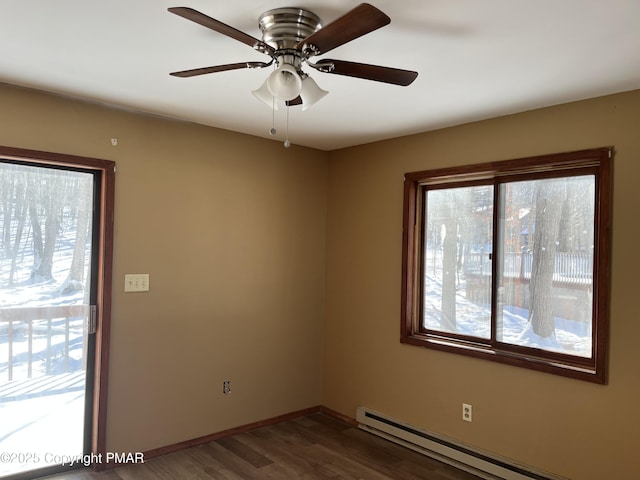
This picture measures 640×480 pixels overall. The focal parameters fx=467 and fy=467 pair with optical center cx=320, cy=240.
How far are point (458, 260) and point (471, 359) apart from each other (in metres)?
0.72

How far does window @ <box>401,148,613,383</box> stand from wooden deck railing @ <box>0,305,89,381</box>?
234 centimetres

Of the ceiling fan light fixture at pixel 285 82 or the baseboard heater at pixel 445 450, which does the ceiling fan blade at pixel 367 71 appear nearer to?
the ceiling fan light fixture at pixel 285 82

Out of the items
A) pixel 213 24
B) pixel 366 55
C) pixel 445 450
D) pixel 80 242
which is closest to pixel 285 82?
pixel 213 24

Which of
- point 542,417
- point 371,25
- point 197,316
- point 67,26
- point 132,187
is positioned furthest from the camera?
point 197,316

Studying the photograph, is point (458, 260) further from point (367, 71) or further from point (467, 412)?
point (367, 71)

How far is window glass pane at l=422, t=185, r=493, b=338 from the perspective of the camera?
10.9ft

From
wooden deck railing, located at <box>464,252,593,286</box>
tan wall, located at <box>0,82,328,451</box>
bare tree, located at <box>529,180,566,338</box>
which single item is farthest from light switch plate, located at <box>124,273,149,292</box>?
bare tree, located at <box>529,180,566,338</box>

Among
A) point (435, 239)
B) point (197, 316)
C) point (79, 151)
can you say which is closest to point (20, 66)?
point (79, 151)

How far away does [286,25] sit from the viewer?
181cm

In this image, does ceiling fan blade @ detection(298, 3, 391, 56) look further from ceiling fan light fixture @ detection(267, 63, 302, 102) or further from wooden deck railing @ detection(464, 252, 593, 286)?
wooden deck railing @ detection(464, 252, 593, 286)

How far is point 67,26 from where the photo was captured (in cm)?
196

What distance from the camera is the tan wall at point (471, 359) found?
101 inches

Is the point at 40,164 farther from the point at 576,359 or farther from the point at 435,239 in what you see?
the point at 576,359

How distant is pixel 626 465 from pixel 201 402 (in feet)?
8.99
